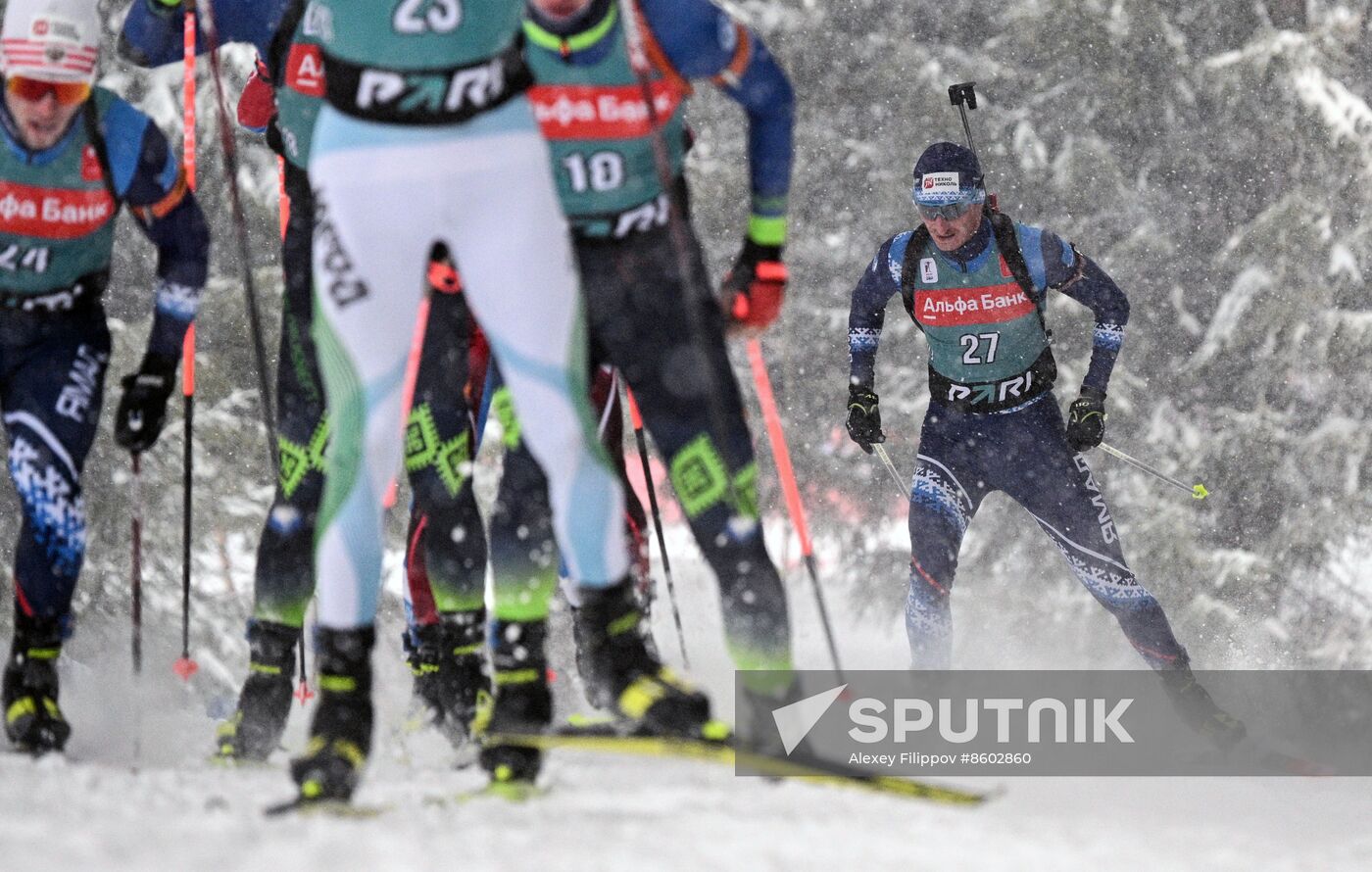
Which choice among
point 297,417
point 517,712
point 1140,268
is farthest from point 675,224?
point 1140,268

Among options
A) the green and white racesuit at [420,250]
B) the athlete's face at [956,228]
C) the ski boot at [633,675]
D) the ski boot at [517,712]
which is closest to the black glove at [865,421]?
the athlete's face at [956,228]

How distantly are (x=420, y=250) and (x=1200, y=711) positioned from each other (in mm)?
4116

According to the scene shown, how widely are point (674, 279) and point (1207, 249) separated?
9910mm

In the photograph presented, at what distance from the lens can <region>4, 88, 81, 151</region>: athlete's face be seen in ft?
14.9

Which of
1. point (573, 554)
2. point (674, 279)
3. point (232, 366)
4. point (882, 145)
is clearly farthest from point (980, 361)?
point (882, 145)

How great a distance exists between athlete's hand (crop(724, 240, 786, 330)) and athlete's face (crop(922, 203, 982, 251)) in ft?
8.35

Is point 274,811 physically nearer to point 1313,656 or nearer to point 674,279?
point 674,279

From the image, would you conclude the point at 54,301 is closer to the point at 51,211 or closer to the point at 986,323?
the point at 51,211

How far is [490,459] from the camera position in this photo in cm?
1234

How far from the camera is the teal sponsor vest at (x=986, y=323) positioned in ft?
21.7

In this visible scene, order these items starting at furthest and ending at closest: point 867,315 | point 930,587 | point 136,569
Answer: point 867,315 → point 930,587 → point 136,569

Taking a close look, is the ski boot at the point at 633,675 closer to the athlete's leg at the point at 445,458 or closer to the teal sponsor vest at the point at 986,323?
the athlete's leg at the point at 445,458

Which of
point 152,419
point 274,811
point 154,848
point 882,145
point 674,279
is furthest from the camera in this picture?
point 882,145

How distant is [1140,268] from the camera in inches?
484
